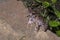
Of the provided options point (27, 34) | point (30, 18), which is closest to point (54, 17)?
point (30, 18)

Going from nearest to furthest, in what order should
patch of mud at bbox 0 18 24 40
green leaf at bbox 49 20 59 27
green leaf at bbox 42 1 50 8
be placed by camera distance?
patch of mud at bbox 0 18 24 40
green leaf at bbox 49 20 59 27
green leaf at bbox 42 1 50 8

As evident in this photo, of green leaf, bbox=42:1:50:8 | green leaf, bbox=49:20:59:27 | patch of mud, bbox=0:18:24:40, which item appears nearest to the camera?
patch of mud, bbox=0:18:24:40

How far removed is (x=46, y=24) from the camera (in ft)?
12.6

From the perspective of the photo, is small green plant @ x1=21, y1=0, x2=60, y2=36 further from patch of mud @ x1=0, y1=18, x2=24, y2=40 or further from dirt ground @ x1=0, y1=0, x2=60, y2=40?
patch of mud @ x1=0, y1=18, x2=24, y2=40

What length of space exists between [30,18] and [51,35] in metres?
0.62

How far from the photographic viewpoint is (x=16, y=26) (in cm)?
361

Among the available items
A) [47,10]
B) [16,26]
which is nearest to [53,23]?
[47,10]

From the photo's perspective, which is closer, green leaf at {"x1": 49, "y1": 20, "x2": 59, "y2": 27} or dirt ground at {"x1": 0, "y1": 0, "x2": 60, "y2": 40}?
dirt ground at {"x1": 0, "y1": 0, "x2": 60, "y2": 40}

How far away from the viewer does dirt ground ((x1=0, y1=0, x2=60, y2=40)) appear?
344 centimetres

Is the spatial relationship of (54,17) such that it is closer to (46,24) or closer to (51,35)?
(46,24)

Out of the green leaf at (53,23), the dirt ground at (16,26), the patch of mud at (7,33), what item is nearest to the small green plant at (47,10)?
the green leaf at (53,23)

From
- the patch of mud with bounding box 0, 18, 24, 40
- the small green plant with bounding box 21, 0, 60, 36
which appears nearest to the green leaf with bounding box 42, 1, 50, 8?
the small green plant with bounding box 21, 0, 60, 36

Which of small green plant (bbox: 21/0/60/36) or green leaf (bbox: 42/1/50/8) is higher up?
green leaf (bbox: 42/1/50/8)

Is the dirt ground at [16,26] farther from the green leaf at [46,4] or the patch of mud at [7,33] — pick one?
the green leaf at [46,4]
